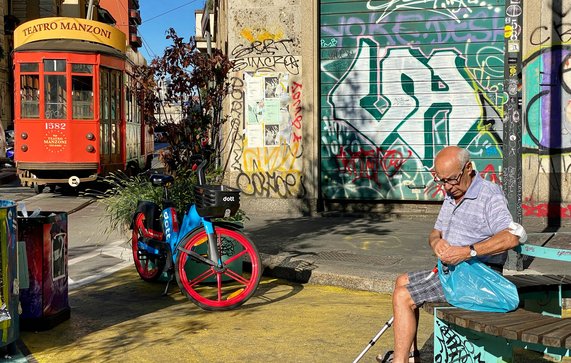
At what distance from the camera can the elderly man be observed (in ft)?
13.2

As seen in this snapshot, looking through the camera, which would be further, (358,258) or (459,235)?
(358,258)

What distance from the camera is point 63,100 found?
622 inches

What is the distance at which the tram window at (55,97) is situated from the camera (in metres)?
15.6

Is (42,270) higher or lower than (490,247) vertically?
lower

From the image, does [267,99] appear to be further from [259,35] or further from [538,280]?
[538,280]

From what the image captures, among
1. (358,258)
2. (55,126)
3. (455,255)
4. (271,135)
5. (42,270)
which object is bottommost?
(358,258)

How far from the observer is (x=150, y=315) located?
6066 mm

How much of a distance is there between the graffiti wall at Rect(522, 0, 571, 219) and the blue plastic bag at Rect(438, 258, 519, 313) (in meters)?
7.46

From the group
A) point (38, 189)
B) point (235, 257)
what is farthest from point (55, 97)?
point (235, 257)

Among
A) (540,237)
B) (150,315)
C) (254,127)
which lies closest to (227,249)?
(150,315)

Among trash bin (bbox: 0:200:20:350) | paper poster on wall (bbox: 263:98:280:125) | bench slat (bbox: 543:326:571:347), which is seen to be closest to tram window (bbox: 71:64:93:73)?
paper poster on wall (bbox: 263:98:280:125)

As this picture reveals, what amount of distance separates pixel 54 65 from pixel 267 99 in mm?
5916

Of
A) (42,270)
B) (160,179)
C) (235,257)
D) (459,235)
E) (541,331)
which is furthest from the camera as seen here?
(160,179)

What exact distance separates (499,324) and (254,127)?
876 cm
